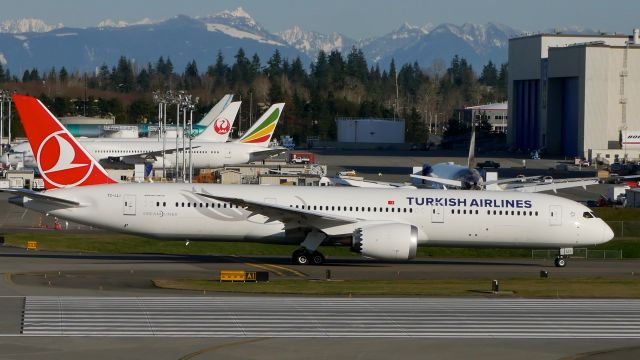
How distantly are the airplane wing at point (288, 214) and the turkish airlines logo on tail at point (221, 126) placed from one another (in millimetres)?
70451

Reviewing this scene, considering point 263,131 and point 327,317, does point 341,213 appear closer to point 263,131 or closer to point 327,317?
point 327,317

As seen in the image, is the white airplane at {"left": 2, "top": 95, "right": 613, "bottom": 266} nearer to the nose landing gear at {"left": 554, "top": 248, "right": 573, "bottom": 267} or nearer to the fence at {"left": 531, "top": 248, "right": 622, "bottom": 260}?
the nose landing gear at {"left": 554, "top": 248, "right": 573, "bottom": 267}

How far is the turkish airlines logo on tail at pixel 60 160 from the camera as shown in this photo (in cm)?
4697

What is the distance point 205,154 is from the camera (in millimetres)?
106062

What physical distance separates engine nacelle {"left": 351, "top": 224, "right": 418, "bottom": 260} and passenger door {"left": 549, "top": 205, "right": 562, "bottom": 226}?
6.44 m

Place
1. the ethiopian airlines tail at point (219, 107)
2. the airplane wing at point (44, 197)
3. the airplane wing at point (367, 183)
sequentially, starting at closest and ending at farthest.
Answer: the airplane wing at point (44, 197) < the airplane wing at point (367, 183) < the ethiopian airlines tail at point (219, 107)

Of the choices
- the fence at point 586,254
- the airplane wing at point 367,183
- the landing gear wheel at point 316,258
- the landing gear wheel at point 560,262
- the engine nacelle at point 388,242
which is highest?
the airplane wing at point 367,183

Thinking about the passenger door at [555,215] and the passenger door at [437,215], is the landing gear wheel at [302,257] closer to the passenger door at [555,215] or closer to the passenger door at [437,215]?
the passenger door at [437,215]
